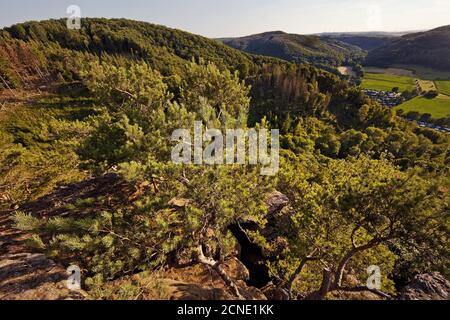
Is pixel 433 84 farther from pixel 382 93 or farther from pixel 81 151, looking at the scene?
pixel 81 151

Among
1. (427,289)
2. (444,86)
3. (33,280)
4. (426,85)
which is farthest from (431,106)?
(33,280)

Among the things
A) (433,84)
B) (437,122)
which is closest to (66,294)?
(437,122)

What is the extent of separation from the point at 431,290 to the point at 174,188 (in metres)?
17.1

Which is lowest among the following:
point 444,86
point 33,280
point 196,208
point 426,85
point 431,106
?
point 431,106

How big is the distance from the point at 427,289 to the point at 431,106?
162134 millimetres

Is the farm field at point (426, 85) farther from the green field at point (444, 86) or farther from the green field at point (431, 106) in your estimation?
the green field at point (431, 106)

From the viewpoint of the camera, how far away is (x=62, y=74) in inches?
3615

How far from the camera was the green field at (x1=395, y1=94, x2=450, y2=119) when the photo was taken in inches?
5051

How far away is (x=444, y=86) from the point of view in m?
170

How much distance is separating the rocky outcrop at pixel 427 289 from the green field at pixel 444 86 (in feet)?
625

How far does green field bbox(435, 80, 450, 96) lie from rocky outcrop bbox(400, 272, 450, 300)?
625 ft

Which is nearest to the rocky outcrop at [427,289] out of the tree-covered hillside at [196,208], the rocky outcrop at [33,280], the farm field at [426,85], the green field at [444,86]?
the tree-covered hillside at [196,208]

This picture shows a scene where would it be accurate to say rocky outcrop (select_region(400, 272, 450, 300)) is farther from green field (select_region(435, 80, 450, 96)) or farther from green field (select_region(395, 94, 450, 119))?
green field (select_region(435, 80, 450, 96))

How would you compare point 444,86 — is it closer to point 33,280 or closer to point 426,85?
point 426,85
